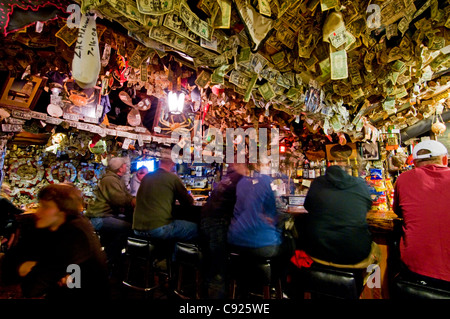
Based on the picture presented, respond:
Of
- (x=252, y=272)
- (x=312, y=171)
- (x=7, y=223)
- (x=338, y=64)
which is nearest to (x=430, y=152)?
(x=338, y=64)

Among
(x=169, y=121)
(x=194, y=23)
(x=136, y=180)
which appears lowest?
(x=136, y=180)

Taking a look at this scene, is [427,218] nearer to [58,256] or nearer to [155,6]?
[155,6]

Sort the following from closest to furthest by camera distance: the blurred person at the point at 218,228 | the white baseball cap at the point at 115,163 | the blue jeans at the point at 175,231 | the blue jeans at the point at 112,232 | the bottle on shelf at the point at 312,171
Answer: the blurred person at the point at 218,228 → the blue jeans at the point at 175,231 → the blue jeans at the point at 112,232 → the white baseball cap at the point at 115,163 → the bottle on shelf at the point at 312,171

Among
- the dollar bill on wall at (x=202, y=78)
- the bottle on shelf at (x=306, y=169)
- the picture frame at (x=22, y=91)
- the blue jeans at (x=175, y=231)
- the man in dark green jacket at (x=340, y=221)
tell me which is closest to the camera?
the man in dark green jacket at (x=340, y=221)

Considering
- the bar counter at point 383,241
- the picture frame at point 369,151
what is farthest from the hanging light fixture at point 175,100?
the picture frame at point 369,151

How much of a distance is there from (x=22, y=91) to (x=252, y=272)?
6.51 meters

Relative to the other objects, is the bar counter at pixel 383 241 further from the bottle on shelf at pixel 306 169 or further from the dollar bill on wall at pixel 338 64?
the bottle on shelf at pixel 306 169

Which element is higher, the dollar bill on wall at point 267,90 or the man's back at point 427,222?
the dollar bill on wall at point 267,90

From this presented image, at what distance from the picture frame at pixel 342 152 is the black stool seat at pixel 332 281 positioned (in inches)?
226

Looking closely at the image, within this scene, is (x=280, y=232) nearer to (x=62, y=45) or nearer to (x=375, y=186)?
(x=62, y=45)

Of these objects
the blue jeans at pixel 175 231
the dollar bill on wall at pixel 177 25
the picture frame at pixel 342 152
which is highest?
the dollar bill on wall at pixel 177 25

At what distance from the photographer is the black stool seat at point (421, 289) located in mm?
1631

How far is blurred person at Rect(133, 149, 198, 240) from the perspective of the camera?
8.87 ft

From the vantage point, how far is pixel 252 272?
2.19 metres
